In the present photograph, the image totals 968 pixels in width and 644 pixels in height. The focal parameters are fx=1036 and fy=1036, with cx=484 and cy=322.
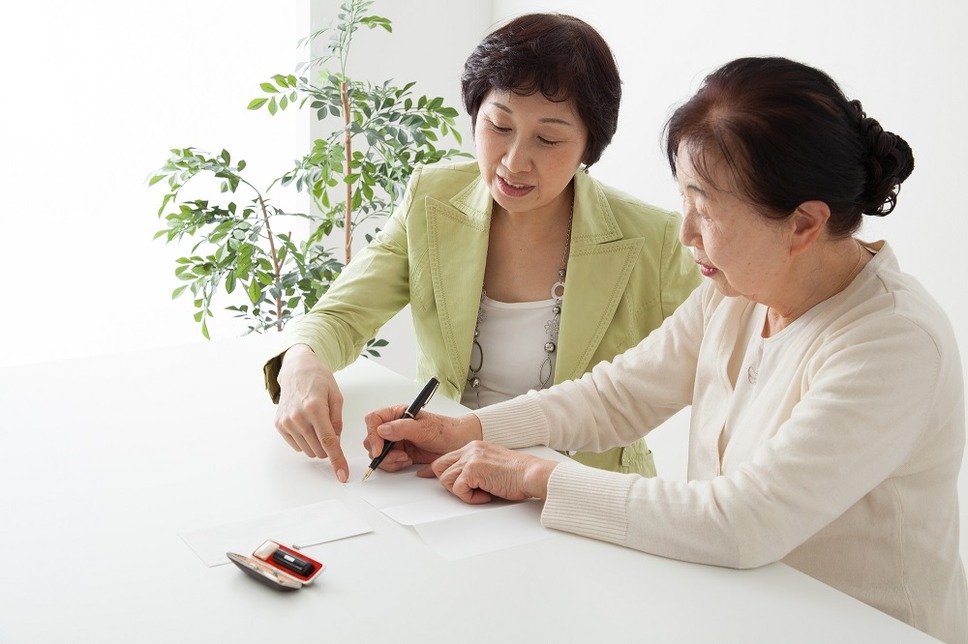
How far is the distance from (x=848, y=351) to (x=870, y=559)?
30cm

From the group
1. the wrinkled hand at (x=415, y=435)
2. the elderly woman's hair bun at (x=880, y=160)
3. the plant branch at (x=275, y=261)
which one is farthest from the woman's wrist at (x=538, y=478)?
the plant branch at (x=275, y=261)

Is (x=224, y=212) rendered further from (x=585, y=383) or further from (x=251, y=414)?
(x=585, y=383)

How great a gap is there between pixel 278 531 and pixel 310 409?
1.03 feet

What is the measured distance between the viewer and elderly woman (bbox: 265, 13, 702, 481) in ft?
6.64

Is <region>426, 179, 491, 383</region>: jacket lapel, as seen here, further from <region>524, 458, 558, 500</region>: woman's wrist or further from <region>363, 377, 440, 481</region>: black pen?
<region>524, 458, 558, 500</region>: woman's wrist

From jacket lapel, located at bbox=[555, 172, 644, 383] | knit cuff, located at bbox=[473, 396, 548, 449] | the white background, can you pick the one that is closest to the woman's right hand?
knit cuff, located at bbox=[473, 396, 548, 449]

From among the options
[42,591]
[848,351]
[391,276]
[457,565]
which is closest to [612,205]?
[391,276]

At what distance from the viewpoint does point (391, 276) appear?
2271mm

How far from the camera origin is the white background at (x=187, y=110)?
9.77ft

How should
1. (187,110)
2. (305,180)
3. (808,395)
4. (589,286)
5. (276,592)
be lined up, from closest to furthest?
(276,592), (808,395), (589,286), (305,180), (187,110)

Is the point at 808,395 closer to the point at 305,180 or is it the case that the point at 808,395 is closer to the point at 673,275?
the point at 673,275

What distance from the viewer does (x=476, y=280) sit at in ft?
7.21

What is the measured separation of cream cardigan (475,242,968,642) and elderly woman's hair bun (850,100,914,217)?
0.09 meters

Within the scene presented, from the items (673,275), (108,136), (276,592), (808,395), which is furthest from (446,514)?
(108,136)
